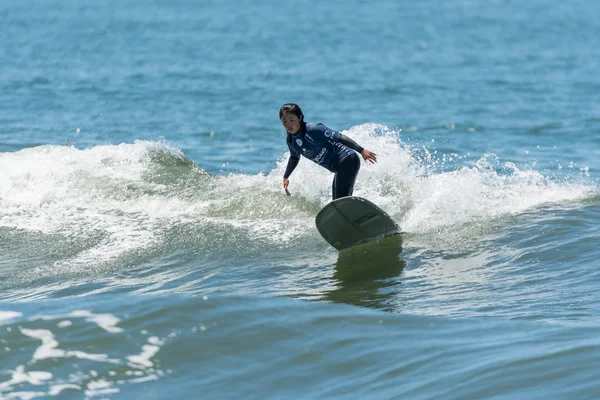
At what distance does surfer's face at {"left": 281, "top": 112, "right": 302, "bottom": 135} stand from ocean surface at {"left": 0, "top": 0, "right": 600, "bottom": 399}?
1.47 metres

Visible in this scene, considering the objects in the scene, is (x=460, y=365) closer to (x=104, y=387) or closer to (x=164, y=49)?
(x=104, y=387)

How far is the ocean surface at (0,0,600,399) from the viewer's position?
20.2ft

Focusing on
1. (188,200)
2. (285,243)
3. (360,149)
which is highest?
(360,149)

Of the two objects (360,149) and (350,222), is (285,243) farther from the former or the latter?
(360,149)

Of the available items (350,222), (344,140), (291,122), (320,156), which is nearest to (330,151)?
(320,156)

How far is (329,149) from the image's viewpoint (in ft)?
34.1

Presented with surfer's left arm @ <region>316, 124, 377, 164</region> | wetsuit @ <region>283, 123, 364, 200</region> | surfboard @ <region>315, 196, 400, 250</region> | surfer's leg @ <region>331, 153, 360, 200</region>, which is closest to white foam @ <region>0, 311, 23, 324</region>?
surfboard @ <region>315, 196, 400, 250</region>

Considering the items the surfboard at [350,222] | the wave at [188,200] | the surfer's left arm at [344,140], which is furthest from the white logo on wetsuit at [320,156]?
the wave at [188,200]

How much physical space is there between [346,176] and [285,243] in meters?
1.13

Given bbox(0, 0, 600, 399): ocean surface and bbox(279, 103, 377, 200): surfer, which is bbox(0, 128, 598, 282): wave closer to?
bbox(0, 0, 600, 399): ocean surface

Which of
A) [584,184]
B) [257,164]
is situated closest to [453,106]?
[257,164]

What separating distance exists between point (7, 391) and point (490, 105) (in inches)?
794

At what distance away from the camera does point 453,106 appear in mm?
24078

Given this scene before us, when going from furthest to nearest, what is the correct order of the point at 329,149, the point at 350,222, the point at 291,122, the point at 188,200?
the point at 188,200, the point at 329,149, the point at 350,222, the point at 291,122
